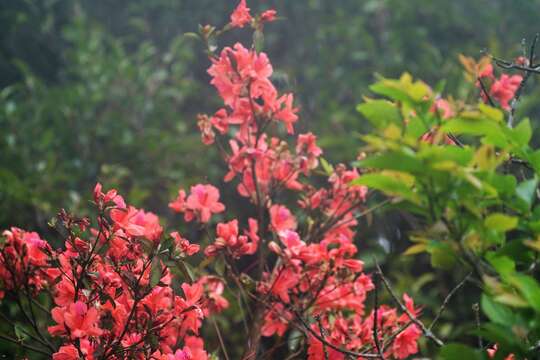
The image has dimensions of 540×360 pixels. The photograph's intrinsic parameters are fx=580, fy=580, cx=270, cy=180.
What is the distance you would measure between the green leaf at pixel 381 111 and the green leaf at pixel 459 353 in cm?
28

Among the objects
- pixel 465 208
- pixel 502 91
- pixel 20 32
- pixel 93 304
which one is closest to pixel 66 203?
pixel 20 32

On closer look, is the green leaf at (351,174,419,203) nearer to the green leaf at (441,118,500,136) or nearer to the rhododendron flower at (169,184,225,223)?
the green leaf at (441,118,500,136)

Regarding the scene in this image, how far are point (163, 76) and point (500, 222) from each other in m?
2.70

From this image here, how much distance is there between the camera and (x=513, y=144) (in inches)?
27.2

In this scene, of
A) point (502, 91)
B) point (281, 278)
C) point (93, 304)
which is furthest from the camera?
point (502, 91)

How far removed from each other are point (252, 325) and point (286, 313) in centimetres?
8

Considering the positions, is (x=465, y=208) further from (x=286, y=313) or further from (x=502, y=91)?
(x=502, y=91)

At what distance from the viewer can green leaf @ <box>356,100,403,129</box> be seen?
70 cm

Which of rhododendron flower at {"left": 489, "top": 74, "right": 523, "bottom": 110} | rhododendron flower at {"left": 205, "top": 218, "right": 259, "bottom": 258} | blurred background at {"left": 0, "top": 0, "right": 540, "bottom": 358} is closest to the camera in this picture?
rhododendron flower at {"left": 205, "top": 218, "right": 259, "bottom": 258}

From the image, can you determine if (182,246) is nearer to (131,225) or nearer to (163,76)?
(131,225)

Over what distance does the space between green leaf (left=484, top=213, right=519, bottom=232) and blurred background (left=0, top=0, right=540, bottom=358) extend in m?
1.90

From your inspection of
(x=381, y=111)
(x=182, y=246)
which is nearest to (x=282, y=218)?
(x=182, y=246)

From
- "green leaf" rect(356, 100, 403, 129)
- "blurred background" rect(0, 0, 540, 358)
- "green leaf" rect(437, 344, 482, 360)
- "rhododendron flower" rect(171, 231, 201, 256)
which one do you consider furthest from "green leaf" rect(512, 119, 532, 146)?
"blurred background" rect(0, 0, 540, 358)

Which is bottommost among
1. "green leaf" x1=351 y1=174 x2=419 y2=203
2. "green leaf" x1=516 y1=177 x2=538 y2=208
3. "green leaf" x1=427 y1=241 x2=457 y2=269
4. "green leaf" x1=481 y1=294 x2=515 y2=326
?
"green leaf" x1=481 y1=294 x2=515 y2=326
